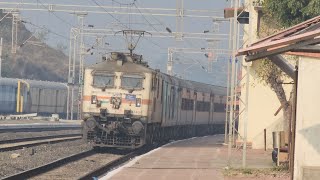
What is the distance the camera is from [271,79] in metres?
27.2

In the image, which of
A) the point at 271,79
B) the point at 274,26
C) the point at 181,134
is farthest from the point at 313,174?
the point at 181,134

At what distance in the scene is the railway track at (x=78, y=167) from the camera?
18506 mm

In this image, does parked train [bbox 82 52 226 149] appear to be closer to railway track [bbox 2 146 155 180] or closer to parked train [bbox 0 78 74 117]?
railway track [bbox 2 146 155 180]

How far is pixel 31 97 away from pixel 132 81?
132 feet

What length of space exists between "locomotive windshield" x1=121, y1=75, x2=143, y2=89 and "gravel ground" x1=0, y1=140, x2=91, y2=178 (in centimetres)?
320

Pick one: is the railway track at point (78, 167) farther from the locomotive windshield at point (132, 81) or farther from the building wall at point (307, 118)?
the building wall at point (307, 118)

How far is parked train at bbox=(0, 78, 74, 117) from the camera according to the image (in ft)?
205

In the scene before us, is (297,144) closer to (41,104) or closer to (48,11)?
(48,11)

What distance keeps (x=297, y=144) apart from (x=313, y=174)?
0.77 m


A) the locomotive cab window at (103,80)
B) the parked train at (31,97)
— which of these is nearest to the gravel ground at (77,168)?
the locomotive cab window at (103,80)

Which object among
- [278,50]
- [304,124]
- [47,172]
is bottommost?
[47,172]

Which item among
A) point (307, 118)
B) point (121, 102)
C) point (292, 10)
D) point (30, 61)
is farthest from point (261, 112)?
point (30, 61)

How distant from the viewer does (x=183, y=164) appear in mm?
22969

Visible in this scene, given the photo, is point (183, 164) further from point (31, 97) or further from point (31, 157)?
point (31, 97)
